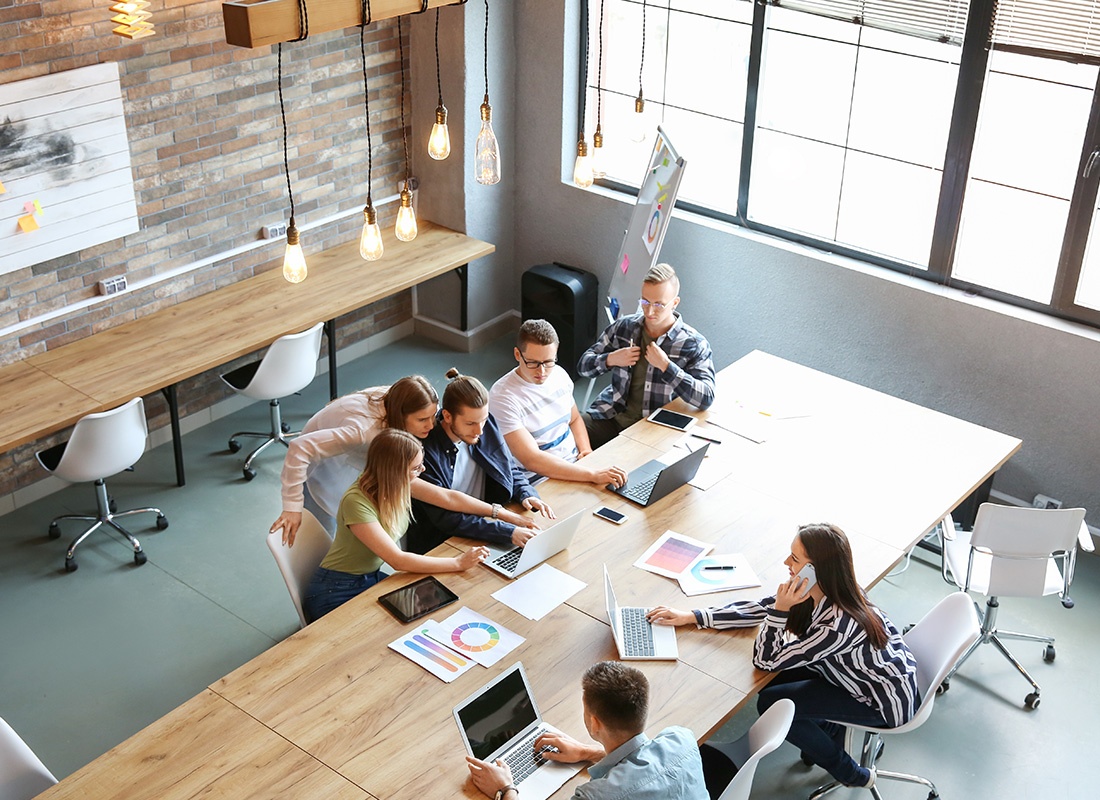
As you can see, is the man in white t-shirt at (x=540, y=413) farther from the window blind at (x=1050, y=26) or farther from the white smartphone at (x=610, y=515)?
the window blind at (x=1050, y=26)

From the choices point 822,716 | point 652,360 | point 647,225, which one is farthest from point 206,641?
point 647,225

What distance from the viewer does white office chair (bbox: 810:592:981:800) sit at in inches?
152

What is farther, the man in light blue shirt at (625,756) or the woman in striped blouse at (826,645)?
the woman in striped blouse at (826,645)

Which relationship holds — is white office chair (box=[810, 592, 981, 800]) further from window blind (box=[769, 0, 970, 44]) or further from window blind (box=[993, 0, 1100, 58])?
window blind (box=[769, 0, 970, 44])

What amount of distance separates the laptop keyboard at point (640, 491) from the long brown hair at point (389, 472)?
970 millimetres

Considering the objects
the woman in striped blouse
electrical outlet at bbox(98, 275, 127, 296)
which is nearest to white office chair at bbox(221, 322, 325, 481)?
electrical outlet at bbox(98, 275, 127, 296)

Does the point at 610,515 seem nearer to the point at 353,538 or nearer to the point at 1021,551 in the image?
the point at 353,538

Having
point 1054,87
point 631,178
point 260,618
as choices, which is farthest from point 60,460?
point 1054,87

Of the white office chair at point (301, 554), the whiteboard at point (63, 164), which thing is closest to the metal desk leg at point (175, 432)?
the whiteboard at point (63, 164)

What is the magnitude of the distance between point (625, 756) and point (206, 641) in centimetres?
262

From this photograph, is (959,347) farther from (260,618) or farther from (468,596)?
(260,618)

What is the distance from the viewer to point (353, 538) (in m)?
4.31

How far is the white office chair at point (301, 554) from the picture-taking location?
14.3 feet

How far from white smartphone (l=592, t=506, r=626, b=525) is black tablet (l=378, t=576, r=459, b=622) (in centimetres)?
77
